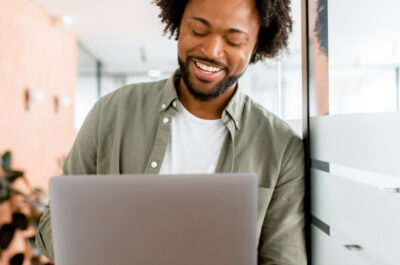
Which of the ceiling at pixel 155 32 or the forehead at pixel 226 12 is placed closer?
the ceiling at pixel 155 32

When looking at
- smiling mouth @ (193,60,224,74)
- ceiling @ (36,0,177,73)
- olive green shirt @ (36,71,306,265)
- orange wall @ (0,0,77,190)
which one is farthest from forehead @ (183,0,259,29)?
orange wall @ (0,0,77,190)

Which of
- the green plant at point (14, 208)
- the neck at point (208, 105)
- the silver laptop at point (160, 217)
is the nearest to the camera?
the silver laptop at point (160, 217)

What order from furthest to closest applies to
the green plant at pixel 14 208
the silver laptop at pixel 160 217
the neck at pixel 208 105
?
the green plant at pixel 14 208 < the neck at pixel 208 105 < the silver laptop at pixel 160 217

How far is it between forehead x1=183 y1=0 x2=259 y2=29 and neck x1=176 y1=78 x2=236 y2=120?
20 cm

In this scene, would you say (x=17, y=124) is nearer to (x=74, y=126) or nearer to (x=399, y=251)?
(x=74, y=126)

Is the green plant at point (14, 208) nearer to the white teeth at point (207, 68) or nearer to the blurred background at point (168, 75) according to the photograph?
the blurred background at point (168, 75)

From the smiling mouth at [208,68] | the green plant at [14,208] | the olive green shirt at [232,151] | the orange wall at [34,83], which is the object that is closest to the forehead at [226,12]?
the smiling mouth at [208,68]

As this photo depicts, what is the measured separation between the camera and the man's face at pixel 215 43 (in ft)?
3.00

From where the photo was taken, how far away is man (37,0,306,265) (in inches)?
36.3

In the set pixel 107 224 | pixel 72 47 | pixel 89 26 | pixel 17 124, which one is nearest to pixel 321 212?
pixel 107 224

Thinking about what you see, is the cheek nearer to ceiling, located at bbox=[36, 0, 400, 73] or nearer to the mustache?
the mustache

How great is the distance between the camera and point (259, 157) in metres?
0.98

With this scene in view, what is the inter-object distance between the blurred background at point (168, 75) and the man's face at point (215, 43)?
161 mm

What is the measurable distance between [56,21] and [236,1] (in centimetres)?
301
